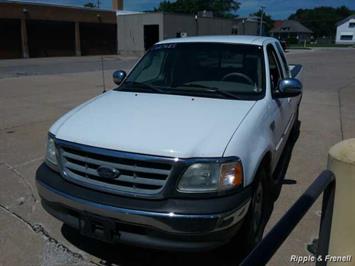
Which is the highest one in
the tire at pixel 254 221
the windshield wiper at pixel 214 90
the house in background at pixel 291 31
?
the house in background at pixel 291 31

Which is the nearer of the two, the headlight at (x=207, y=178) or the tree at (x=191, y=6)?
the headlight at (x=207, y=178)

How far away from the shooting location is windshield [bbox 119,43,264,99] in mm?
4074

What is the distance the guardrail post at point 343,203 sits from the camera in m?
2.35

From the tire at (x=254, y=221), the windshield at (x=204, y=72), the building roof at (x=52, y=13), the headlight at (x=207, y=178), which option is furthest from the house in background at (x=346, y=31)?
the headlight at (x=207, y=178)

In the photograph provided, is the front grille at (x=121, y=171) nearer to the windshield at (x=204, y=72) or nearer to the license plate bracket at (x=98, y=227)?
the license plate bracket at (x=98, y=227)

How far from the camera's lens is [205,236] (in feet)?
8.93

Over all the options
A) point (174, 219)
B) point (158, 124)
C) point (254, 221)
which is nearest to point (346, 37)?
point (254, 221)

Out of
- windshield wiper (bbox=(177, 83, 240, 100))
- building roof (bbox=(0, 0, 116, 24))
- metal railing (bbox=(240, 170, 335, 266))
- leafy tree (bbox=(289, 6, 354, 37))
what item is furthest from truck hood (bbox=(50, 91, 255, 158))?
leafy tree (bbox=(289, 6, 354, 37))

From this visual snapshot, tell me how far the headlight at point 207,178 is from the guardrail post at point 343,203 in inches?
27.5

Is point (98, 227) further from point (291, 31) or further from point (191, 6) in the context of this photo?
point (291, 31)

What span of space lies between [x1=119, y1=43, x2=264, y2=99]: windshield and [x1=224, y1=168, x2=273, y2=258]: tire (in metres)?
0.92

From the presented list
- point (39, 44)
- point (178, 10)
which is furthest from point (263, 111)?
point (178, 10)

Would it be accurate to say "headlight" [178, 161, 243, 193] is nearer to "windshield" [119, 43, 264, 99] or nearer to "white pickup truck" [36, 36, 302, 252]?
"white pickup truck" [36, 36, 302, 252]

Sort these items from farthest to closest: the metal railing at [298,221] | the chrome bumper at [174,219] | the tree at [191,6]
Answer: the tree at [191,6]
the chrome bumper at [174,219]
the metal railing at [298,221]
